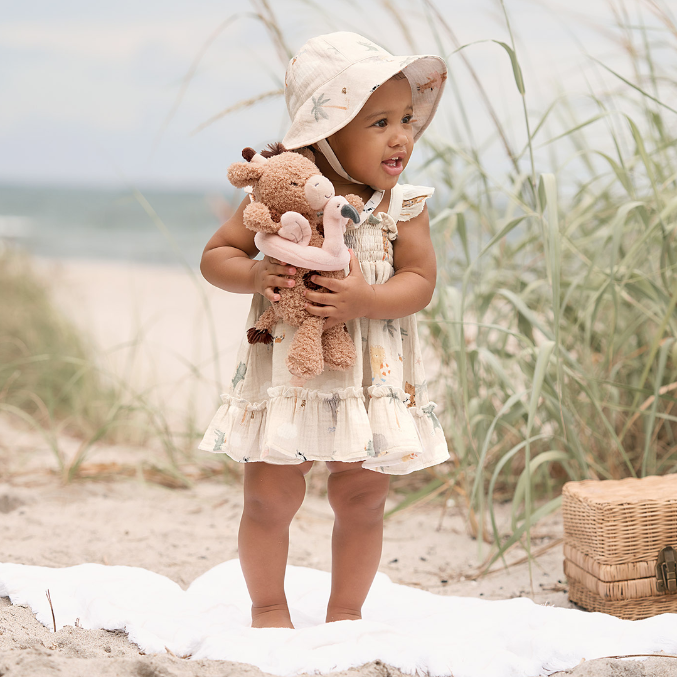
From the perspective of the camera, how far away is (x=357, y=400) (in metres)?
1.22

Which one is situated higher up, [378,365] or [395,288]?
[395,288]

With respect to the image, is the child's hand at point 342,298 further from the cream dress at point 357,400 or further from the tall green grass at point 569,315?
the tall green grass at point 569,315

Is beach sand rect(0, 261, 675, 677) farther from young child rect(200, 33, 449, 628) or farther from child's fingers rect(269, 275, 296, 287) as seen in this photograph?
child's fingers rect(269, 275, 296, 287)

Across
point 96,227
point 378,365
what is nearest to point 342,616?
point 378,365

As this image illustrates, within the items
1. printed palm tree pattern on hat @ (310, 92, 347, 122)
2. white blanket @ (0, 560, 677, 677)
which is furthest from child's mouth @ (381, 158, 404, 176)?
white blanket @ (0, 560, 677, 677)

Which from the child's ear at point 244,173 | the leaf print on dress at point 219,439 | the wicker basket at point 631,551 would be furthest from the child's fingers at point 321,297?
the wicker basket at point 631,551

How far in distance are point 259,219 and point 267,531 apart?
1.82 feet

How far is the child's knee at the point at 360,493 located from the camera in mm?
1354

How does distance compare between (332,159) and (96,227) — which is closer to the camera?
(332,159)

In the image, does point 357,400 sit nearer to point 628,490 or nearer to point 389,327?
point 389,327

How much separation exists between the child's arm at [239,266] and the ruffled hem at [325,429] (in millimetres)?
176

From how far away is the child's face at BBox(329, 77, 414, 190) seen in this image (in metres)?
1.22

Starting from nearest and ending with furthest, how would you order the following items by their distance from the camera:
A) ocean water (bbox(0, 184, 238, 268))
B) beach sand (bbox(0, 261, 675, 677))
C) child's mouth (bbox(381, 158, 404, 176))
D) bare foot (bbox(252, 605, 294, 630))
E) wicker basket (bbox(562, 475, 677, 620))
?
beach sand (bbox(0, 261, 675, 677)) → child's mouth (bbox(381, 158, 404, 176)) → bare foot (bbox(252, 605, 294, 630)) → wicker basket (bbox(562, 475, 677, 620)) → ocean water (bbox(0, 184, 238, 268))

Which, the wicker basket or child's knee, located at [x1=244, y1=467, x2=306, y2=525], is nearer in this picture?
child's knee, located at [x1=244, y1=467, x2=306, y2=525]
